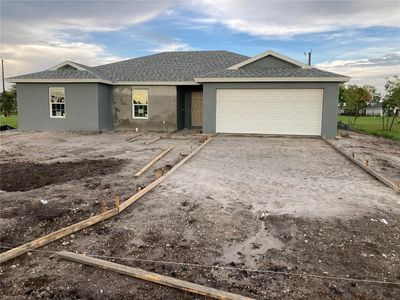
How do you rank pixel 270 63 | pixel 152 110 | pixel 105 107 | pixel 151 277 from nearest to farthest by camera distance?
1. pixel 151 277
2. pixel 270 63
3. pixel 105 107
4. pixel 152 110

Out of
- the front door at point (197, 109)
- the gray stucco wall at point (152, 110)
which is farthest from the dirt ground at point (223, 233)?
the front door at point (197, 109)

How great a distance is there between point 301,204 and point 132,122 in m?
15.0

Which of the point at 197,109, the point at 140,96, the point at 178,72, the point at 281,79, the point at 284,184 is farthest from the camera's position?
the point at 197,109

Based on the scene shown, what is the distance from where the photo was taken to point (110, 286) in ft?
10.8

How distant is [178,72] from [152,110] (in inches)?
118

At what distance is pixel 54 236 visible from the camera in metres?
4.23

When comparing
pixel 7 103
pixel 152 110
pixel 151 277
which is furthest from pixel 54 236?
pixel 7 103

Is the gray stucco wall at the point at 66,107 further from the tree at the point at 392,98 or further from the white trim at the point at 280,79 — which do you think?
the tree at the point at 392,98

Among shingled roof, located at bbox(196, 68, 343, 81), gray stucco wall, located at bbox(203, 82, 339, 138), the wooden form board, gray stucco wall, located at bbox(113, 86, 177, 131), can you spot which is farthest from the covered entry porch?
the wooden form board

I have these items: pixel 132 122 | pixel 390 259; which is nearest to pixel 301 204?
pixel 390 259

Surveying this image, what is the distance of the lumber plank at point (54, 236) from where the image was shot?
3774 millimetres

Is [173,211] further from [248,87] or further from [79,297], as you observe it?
[248,87]

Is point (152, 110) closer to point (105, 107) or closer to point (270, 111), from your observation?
point (105, 107)

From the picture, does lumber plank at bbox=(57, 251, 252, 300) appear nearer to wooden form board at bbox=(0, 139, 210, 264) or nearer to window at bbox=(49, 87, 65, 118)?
wooden form board at bbox=(0, 139, 210, 264)
